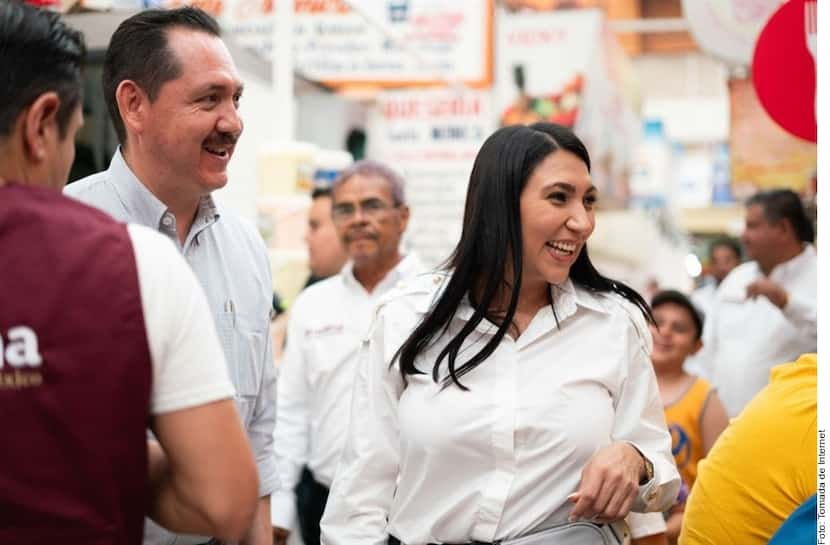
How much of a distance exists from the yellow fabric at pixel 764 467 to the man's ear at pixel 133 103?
1644 millimetres

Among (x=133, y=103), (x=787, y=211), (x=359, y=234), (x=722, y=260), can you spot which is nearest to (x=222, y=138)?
(x=133, y=103)

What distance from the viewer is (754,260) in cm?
744

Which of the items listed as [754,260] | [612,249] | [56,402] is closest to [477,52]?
[754,260]

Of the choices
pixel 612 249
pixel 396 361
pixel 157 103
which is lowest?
pixel 612 249

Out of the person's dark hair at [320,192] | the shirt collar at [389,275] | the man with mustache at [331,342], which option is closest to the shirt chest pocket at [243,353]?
the man with mustache at [331,342]

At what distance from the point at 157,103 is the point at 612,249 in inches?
528

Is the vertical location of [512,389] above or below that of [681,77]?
below

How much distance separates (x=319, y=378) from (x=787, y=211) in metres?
3.37

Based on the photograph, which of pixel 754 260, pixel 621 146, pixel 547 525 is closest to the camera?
pixel 547 525

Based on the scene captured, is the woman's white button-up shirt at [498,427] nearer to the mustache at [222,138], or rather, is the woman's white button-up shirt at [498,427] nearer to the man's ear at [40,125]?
the mustache at [222,138]

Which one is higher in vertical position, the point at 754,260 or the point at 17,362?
the point at 17,362

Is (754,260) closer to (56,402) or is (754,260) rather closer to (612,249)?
(56,402)

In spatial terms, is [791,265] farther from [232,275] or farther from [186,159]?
[186,159]

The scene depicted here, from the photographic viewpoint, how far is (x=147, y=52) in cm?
284
